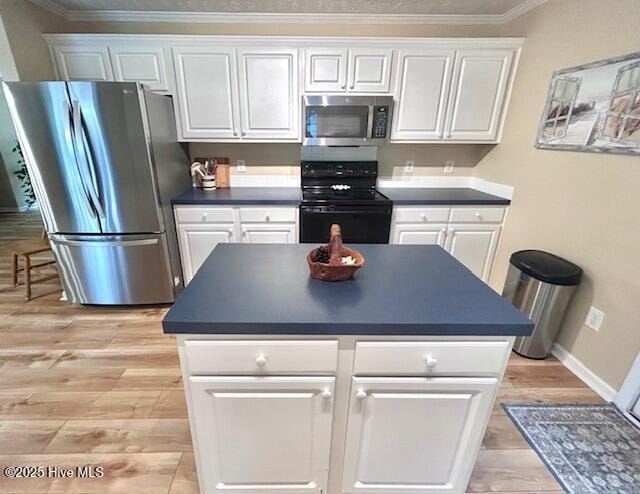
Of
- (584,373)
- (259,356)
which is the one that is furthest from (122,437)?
(584,373)

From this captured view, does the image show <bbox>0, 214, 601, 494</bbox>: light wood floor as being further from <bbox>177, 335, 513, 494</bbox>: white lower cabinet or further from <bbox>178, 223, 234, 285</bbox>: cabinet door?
<bbox>178, 223, 234, 285</bbox>: cabinet door

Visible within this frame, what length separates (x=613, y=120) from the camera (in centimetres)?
170

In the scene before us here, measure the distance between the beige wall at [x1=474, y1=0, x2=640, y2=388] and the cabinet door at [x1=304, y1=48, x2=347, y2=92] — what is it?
1.48 m

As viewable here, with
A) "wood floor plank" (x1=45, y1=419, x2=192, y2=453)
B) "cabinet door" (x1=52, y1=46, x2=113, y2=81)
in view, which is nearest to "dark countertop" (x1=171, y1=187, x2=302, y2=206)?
"cabinet door" (x1=52, y1=46, x2=113, y2=81)

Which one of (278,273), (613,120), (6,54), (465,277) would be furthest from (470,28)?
(6,54)

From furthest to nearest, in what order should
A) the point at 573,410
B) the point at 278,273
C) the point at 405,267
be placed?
the point at 573,410
the point at 405,267
the point at 278,273

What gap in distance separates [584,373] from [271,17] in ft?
11.9

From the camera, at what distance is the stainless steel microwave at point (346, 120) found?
8.09 ft

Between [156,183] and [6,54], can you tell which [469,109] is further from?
[6,54]

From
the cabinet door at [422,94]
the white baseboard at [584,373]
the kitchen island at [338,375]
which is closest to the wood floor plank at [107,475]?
the kitchen island at [338,375]

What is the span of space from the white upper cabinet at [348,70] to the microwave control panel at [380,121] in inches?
7.4

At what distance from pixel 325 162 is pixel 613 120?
2055mm

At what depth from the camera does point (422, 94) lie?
101 inches

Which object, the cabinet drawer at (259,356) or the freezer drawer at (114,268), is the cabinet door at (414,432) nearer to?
the cabinet drawer at (259,356)
